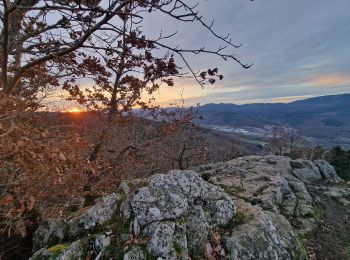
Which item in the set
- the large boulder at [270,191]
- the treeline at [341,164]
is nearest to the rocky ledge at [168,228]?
the large boulder at [270,191]

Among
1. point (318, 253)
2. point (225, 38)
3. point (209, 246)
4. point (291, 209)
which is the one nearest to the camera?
point (225, 38)

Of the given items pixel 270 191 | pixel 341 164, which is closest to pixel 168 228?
pixel 270 191

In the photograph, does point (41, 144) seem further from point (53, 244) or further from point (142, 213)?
point (53, 244)

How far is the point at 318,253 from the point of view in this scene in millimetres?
9047

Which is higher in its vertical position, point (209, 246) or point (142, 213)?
point (142, 213)

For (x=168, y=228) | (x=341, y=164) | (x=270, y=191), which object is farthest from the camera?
(x=341, y=164)

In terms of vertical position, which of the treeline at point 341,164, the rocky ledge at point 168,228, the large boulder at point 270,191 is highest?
the rocky ledge at point 168,228

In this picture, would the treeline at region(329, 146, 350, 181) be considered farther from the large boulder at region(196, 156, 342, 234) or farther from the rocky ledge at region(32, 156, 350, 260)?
the rocky ledge at region(32, 156, 350, 260)

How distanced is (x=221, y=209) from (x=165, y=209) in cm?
155

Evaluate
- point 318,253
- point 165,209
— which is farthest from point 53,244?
point 318,253

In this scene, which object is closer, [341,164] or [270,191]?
[270,191]

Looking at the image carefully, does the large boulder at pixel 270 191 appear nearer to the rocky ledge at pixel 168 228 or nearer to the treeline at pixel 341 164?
the rocky ledge at pixel 168 228

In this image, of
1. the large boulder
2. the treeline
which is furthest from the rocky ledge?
the treeline

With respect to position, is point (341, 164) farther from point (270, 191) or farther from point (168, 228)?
point (168, 228)
